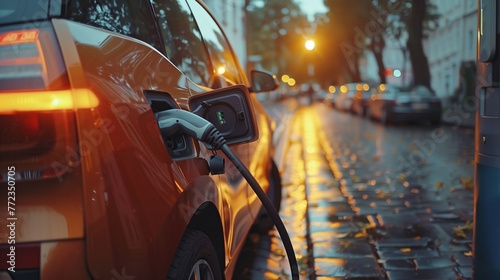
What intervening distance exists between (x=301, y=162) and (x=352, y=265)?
237 inches

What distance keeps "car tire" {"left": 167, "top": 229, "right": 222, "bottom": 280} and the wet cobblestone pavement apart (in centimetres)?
166

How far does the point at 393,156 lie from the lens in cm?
1017

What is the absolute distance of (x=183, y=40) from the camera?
3029mm

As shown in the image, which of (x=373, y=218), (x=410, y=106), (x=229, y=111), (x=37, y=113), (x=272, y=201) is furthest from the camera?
(x=410, y=106)

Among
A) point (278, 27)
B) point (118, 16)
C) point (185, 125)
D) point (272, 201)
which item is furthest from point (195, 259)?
point (278, 27)

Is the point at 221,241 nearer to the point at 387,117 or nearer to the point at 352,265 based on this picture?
the point at 352,265

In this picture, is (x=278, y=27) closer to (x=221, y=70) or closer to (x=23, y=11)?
(x=221, y=70)

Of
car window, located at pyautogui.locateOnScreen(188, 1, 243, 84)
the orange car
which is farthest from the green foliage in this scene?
the orange car

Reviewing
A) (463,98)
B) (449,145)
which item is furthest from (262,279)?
(463,98)

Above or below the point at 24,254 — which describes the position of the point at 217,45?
above

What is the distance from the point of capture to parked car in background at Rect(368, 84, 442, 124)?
17750 mm

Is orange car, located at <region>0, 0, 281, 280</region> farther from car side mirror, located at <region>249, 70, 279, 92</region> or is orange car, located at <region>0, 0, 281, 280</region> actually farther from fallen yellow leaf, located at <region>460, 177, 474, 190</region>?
fallen yellow leaf, located at <region>460, 177, 474, 190</region>

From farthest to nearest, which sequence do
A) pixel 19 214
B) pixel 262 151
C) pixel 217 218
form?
pixel 262 151
pixel 217 218
pixel 19 214

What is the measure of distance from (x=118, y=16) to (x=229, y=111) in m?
0.62
